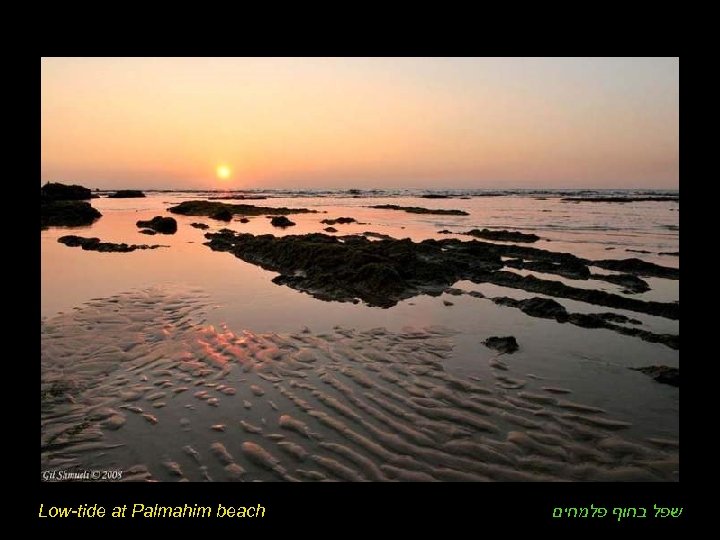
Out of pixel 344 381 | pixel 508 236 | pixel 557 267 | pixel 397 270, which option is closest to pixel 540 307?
pixel 397 270

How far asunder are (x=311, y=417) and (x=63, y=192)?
58.6m

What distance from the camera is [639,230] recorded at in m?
28.3

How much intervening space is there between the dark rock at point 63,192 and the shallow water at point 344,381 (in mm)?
45094

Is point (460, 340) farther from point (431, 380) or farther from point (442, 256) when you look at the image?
point (442, 256)

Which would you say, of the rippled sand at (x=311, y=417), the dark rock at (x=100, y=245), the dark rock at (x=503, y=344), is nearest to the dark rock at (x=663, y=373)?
the rippled sand at (x=311, y=417)

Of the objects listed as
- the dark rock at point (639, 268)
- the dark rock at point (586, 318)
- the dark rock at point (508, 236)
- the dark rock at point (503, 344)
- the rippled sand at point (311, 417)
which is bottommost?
the rippled sand at point (311, 417)

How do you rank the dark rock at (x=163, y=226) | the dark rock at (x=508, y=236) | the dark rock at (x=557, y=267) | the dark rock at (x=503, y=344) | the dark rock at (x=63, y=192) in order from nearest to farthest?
the dark rock at (x=503, y=344) < the dark rock at (x=557, y=267) < the dark rock at (x=508, y=236) < the dark rock at (x=163, y=226) < the dark rock at (x=63, y=192)

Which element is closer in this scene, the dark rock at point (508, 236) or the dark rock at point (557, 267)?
the dark rock at point (557, 267)

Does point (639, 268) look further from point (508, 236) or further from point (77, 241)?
point (77, 241)

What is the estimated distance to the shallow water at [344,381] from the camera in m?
4.78

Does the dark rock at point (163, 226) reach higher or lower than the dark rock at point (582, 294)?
higher

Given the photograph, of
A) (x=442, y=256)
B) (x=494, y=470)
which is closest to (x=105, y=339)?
(x=494, y=470)
